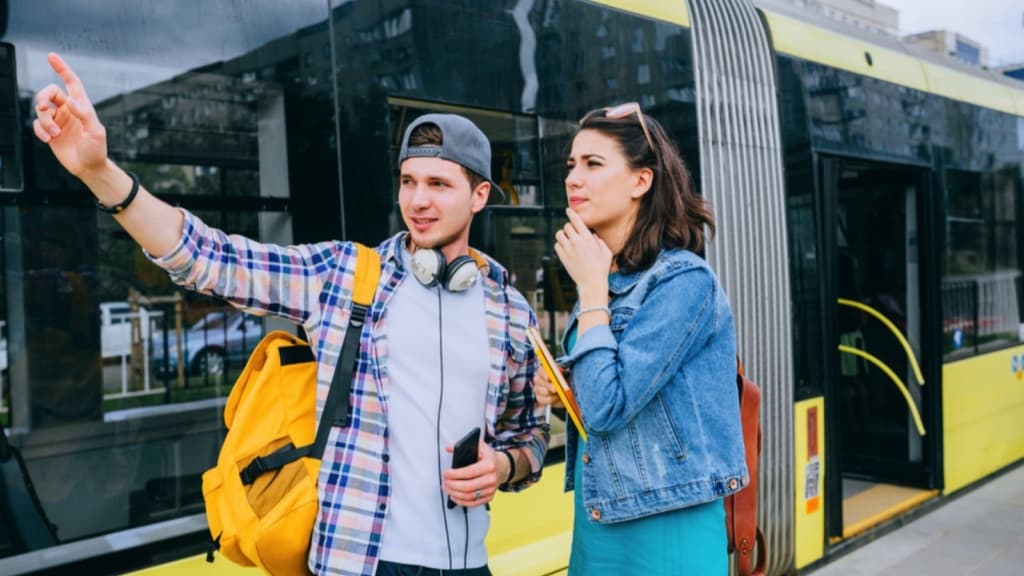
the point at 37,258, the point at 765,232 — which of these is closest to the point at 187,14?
A: the point at 37,258

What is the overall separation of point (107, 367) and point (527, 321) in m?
1.21

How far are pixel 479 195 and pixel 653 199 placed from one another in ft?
1.24

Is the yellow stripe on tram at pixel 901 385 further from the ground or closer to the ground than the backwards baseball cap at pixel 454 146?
closer to the ground

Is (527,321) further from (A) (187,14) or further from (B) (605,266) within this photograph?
(A) (187,14)

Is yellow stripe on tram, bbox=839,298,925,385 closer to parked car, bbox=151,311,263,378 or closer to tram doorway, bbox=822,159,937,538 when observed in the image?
tram doorway, bbox=822,159,937,538

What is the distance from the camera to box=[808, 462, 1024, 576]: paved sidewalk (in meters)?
5.31

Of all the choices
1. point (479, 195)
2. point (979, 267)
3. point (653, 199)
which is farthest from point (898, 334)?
point (479, 195)

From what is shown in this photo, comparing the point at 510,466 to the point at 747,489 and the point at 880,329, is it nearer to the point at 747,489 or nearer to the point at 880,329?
the point at 747,489

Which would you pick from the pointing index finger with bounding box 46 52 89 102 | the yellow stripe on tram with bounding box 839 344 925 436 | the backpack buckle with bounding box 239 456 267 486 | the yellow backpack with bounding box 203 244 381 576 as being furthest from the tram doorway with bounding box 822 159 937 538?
the pointing index finger with bounding box 46 52 89 102

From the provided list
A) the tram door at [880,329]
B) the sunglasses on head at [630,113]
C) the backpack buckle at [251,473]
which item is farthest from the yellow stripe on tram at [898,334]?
the backpack buckle at [251,473]

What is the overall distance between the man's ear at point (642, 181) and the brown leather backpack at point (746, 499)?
1.44ft

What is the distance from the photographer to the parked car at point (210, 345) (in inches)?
106

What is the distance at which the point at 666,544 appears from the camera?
192 cm

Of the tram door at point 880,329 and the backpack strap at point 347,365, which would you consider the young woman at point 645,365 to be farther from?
the tram door at point 880,329
